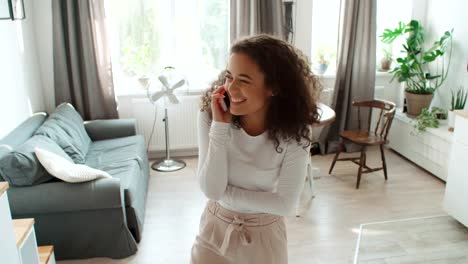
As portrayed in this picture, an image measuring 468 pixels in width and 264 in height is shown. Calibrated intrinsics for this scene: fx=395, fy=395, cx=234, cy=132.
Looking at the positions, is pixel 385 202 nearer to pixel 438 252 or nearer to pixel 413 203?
pixel 413 203

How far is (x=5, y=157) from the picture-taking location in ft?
7.66

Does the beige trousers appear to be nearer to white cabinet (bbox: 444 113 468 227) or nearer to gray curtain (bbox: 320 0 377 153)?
white cabinet (bbox: 444 113 468 227)

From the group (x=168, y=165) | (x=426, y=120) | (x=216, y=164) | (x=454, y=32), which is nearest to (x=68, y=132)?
(x=168, y=165)

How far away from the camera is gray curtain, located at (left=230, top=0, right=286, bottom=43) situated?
3938 mm

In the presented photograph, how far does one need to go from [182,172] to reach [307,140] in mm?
2792

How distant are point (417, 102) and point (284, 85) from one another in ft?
10.7

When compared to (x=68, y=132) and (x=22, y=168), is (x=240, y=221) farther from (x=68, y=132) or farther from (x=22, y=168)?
(x=68, y=132)

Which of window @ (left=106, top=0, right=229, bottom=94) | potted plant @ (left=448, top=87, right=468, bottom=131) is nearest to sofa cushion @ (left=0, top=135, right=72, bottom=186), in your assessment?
window @ (left=106, top=0, right=229, bottom=94)

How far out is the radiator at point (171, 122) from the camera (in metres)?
4.10

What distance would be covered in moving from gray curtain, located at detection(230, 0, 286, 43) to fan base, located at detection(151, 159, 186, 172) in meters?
1.42

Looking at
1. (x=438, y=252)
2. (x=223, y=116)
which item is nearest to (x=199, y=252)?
(x=223, y=116)

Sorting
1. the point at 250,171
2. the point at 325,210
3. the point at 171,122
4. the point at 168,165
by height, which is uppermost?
the point at 250,171

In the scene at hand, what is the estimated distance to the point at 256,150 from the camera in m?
1.30

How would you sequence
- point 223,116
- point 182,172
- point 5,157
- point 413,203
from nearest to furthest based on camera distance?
1. point 223,116
2. point 5,157
3. point 413,203
4. point 182,172
